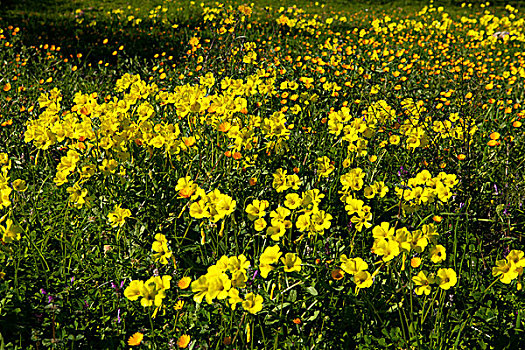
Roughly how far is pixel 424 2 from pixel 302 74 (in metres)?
14.0

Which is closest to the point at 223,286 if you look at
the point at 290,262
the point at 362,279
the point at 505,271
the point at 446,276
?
the point at 290,262

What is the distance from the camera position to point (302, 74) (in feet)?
14.5

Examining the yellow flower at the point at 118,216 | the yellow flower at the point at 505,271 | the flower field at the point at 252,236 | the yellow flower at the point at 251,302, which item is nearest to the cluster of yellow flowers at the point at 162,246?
the flower field at the point at 252,236

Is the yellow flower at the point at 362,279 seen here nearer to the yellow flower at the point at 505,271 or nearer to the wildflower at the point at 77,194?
the yellow flower at the point at 505,271

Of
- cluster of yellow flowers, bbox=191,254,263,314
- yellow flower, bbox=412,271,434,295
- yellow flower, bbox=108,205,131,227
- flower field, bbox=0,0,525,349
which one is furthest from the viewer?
yellow flower, bbox=108,205,131,227

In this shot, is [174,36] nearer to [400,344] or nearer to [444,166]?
[444,166]

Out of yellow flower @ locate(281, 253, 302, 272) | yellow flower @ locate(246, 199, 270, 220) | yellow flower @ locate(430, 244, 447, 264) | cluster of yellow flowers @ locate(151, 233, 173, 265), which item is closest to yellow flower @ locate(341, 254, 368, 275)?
yellow flower @ locate(281, 253, 302, 272)

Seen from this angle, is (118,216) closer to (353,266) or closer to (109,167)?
(109,167)

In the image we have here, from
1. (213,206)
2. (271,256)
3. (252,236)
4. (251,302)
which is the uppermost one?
(213,206)

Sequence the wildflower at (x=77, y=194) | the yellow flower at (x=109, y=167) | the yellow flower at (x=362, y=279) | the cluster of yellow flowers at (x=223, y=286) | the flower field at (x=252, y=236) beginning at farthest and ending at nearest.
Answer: the yellow flower at (x=109, y=167)
the wildflower at (x=77, y=194)
the flower field at (x=252, y=236)
the yellow flower at (x=362, y=279)
the cluster of yellow flowers at (x=223, y=286)

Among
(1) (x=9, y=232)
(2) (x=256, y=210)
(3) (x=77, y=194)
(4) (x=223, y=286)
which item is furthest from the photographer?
(3) (x=77, y=194)

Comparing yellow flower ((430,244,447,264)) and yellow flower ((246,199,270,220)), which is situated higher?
yellow flower ((246,199,270,220))

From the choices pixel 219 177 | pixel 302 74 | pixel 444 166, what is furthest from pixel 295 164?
pixel 302 74

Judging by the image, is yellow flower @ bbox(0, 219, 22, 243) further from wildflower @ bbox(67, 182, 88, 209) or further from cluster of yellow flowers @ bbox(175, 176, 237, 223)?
cluster of yellow flowers @ bbox(175, 176, 237, 223)
